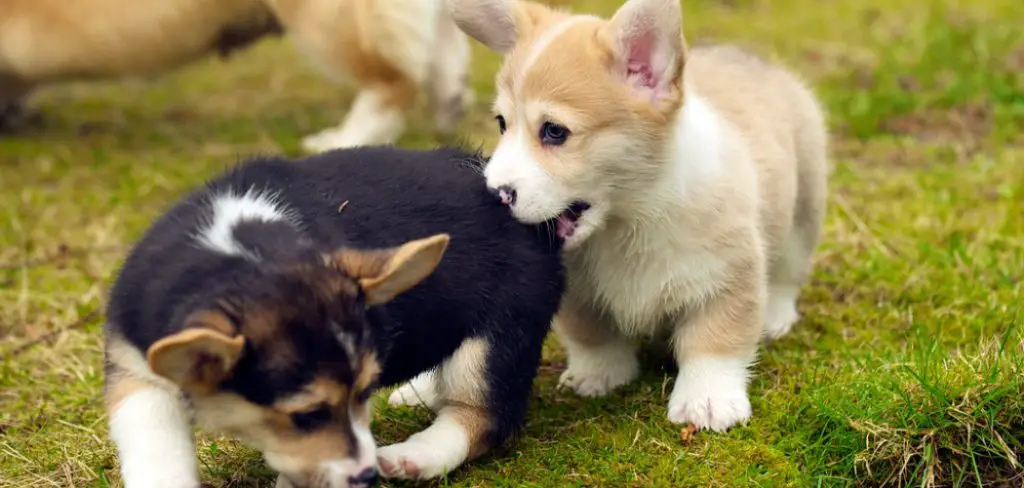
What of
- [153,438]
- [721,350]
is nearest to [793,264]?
[721,350]

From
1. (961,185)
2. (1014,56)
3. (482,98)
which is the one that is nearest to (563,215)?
(961,185)

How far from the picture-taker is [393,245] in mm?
3109

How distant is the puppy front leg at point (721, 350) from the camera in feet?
11.3

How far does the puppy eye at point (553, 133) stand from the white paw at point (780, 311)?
4.01 feet

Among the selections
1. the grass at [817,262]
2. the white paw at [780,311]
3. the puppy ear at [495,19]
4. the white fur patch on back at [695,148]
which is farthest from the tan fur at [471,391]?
the white paw at [780,311]

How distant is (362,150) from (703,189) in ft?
3.22

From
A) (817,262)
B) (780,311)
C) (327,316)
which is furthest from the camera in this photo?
(817,262)

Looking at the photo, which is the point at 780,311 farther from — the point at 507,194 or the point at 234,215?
the point at 234,215

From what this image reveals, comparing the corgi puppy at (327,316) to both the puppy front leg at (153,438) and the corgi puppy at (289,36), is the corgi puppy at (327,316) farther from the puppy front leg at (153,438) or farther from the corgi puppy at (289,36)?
the corgi puppy at (289,36)

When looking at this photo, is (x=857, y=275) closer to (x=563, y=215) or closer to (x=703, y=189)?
(x=703, y=189)

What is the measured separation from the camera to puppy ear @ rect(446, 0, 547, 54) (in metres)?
3.55

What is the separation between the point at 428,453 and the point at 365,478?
Result: 42 centimetres

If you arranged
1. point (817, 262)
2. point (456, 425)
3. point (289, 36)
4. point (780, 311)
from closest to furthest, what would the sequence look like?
point (456, 425) → point (780, 311) → point (817, 262) → point (289, 36)

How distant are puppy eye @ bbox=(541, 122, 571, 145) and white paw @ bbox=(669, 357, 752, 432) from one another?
0.80 m
